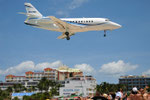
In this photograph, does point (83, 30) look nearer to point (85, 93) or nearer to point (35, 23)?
point (35, 23)

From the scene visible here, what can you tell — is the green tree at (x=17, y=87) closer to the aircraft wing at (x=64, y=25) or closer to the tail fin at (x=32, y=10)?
the tail fin at (x=32, y=10)

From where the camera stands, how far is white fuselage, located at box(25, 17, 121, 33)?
4712 centimetres

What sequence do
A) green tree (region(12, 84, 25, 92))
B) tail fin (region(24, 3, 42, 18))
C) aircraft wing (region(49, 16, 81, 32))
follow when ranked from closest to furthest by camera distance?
aircraft wing (region(49, 16, 81, 32)) → tail fin (region(24, 3, 42, 18)) → green tree (region(12, 84, 25, 92))

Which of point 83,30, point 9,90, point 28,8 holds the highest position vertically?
point 28,8

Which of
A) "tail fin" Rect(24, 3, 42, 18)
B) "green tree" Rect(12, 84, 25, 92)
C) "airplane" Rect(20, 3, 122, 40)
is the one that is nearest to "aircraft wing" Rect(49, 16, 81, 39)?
"airplane" Rect(20, 3, 122, 40)

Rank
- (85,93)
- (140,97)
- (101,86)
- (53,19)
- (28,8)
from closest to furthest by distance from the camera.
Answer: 1. (140,97)
2. (53,19)
3. (28,8)
4. (85,93)
5. (101,86)

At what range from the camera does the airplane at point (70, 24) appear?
47.1 m

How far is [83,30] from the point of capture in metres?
48.8

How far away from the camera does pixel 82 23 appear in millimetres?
48094

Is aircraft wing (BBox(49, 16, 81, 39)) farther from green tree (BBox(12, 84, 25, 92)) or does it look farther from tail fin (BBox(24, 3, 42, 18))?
green tree (BBox(12, 84, 25, 92))

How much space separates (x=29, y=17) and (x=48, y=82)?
387ft

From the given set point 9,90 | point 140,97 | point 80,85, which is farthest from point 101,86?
point 140,97

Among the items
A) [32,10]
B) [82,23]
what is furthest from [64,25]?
[32,10]

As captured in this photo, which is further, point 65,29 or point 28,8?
point 28,8
